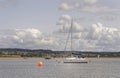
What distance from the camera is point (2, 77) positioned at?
93.8 metres

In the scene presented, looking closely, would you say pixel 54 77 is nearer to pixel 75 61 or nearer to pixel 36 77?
pixel 36 77

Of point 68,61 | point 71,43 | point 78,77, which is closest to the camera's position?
point 78,77

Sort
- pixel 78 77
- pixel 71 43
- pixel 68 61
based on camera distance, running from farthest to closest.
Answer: pixel 68 61 → pixel 71 43 → pixel 78 77

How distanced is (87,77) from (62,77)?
628 cm

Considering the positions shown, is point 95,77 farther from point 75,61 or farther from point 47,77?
point 75,61

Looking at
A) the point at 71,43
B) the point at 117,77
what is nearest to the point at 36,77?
the point at 117,77

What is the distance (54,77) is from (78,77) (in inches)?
265

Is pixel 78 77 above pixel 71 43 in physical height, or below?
below

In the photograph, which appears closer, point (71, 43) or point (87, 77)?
point (87, 77)

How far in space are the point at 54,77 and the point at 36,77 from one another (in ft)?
15.0

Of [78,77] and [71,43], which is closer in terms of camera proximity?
[78,77]

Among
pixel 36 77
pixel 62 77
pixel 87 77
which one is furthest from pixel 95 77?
pixel 36 77

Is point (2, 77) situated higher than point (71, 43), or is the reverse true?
point (71, 43)

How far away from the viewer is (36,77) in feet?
303
